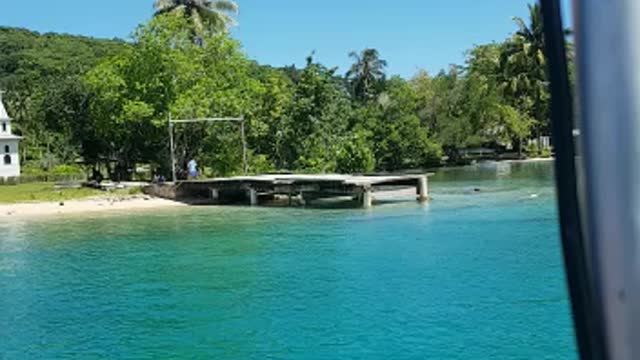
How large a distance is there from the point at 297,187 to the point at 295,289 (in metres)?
17.0

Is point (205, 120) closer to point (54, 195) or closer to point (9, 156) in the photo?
point (54, 195)

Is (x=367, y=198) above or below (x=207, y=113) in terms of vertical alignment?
below

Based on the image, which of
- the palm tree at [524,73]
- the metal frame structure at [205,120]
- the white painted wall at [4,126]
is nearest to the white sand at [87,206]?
the metal frame structure at [205,120]

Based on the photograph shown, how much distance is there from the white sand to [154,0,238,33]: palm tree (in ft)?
54.9

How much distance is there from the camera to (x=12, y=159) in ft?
190

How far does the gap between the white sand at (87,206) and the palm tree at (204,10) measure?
16721 mm

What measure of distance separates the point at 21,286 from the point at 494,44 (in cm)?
5923

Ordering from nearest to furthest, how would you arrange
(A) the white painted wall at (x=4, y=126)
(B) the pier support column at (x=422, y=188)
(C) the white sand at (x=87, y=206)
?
(B) the pier support column at (x=422, y=188), (C) the white sand at (x=87, y=206), (A) the white painted wall at (x=4, y=126)

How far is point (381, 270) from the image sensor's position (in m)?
16.2

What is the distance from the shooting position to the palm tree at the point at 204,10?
49.7m

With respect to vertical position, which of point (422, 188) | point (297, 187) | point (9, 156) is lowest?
point (422, 188)

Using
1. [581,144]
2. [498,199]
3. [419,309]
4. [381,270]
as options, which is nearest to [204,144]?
[498,199]

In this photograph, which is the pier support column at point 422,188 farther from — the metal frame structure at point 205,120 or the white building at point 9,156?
the white building at point 9,156

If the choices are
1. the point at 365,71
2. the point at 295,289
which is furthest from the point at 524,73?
the point at 295,289
